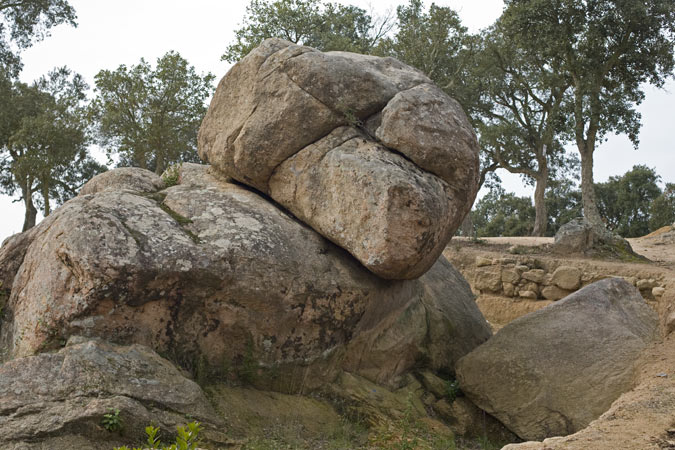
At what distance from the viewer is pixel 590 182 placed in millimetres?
19047

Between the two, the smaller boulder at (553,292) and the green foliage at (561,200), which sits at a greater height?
the green foliage at (561,200)

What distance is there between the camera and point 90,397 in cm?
488

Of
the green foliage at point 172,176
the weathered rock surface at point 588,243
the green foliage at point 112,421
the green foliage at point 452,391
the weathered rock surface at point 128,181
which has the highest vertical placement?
the weathered rock surface at point 588,243

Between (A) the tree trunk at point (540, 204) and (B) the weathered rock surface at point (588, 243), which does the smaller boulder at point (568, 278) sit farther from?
(A) the tree trunk at point (540, 204)

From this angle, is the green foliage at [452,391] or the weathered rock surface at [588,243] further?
the weathered rock surface at [588,243]

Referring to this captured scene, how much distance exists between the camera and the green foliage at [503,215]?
35812 mm

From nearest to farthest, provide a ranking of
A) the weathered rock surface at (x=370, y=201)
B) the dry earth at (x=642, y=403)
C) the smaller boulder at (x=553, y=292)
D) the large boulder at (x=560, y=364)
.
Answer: the dry earth at (x=642, y=403), the weathered rock surface at (x=370, y=201), the large boulder at (x=560, y=364), the smaller boulder at (x=553, y=292)

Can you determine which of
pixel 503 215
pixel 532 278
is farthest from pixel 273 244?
pixel 503 215

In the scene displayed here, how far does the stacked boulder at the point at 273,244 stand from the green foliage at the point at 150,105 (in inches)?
530

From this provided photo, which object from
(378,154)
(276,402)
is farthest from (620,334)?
(276,402)

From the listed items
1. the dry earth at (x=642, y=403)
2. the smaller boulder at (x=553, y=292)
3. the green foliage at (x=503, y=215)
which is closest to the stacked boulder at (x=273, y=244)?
the dry earth at (x=642, y=403)

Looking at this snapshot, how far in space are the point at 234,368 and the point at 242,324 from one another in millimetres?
477

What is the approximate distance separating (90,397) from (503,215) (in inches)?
1389

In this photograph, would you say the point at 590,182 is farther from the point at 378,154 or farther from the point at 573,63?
the point at 378,154
